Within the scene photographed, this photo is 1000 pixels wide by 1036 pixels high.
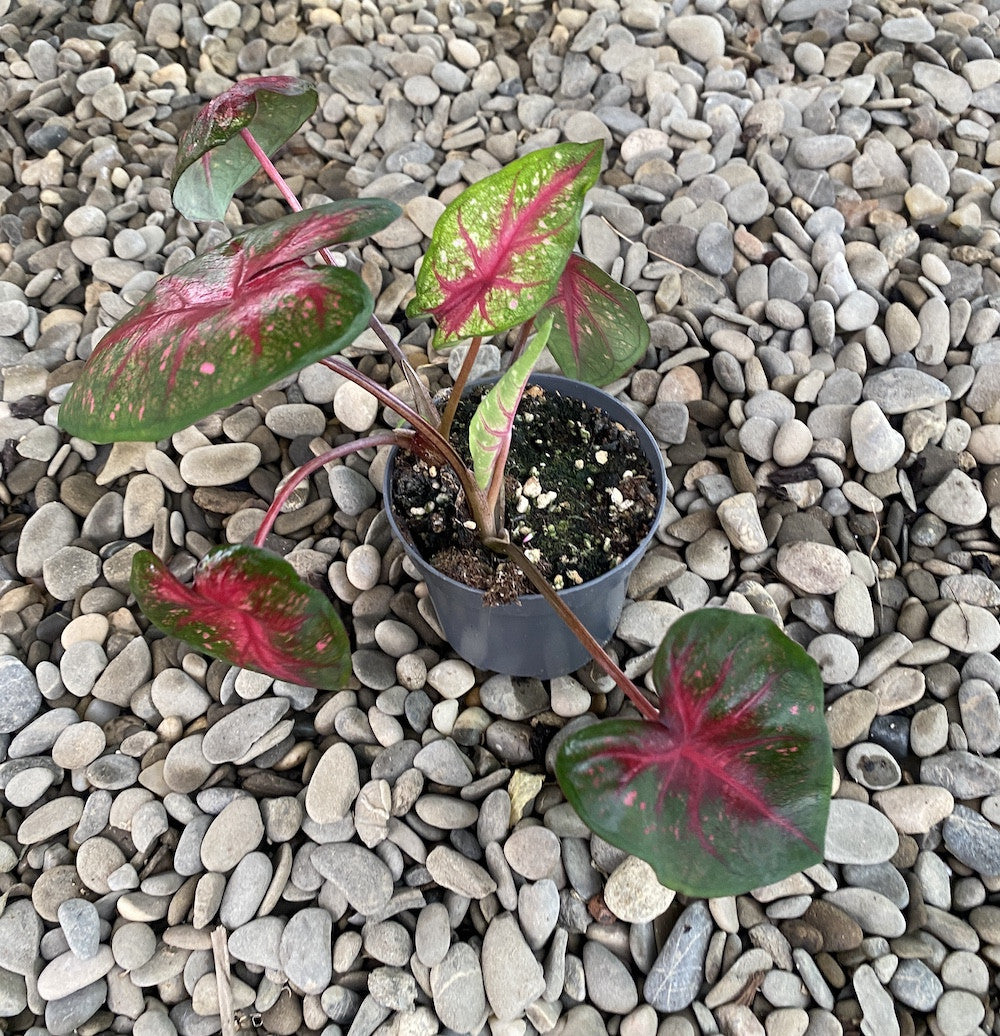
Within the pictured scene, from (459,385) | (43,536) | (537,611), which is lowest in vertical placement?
(43,536)

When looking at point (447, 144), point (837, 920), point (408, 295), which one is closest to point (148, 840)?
point (837, 920)

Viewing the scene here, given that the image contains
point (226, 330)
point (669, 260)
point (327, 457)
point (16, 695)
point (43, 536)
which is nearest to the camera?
point (226, 330)

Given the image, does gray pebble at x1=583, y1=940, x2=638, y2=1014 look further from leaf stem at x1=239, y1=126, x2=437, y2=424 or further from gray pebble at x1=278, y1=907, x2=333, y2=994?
leaf stem at x1=239, y1=126, x2=437, y2=424

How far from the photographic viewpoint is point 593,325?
4.13 ft

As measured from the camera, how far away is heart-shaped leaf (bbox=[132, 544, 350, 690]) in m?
0.80

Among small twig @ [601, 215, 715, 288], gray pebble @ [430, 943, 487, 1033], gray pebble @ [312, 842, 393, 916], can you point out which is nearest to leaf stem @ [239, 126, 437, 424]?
gray pebble @ [312, 842, 393, 916]

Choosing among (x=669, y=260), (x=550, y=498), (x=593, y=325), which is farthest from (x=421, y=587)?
(x=669, y=260)

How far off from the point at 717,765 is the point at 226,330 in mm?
655

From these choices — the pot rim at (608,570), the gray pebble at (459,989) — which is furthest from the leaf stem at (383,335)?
the gray pebble at (459,989)

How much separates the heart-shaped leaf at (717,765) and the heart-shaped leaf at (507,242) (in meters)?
0.41

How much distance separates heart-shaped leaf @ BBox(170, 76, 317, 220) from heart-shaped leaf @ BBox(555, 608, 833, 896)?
0.77 meters

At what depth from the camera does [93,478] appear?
1608 millimetres

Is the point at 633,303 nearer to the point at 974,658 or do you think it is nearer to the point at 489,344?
the point at 489,344

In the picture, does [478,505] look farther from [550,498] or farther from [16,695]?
[16,695]
